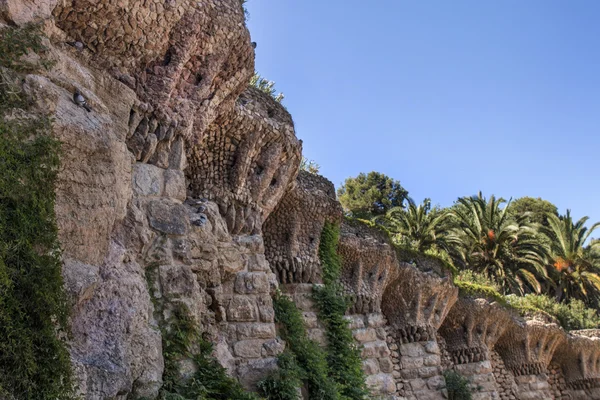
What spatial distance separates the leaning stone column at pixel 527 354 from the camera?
19.0 metres

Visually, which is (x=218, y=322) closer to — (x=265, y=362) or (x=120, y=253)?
(x=265, y=362)

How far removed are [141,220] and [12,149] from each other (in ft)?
7.10

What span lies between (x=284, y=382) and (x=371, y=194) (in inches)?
1057

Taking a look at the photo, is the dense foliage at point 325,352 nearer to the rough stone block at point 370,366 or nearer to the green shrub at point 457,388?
the rough stone block at point 370,366

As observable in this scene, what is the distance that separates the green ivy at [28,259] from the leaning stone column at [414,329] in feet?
37.2

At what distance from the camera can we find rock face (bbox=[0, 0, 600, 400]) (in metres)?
4.76

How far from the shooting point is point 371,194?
33.6 metres

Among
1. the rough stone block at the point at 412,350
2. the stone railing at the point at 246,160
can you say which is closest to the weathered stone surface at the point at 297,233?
the stone railing at the point at 246,160

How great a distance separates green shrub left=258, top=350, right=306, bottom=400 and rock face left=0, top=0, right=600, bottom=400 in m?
0.15

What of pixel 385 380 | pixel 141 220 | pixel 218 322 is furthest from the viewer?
pixel 385 380

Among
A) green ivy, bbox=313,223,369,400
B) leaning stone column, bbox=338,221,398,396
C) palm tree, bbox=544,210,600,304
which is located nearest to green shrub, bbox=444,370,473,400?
leaning stone column, bbox=338,221,398,396

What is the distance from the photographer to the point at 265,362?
24.2 feet

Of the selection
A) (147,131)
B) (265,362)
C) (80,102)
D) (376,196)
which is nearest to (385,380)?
(265,362)

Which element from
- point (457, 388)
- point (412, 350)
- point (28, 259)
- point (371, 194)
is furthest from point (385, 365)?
point (371, 194)
